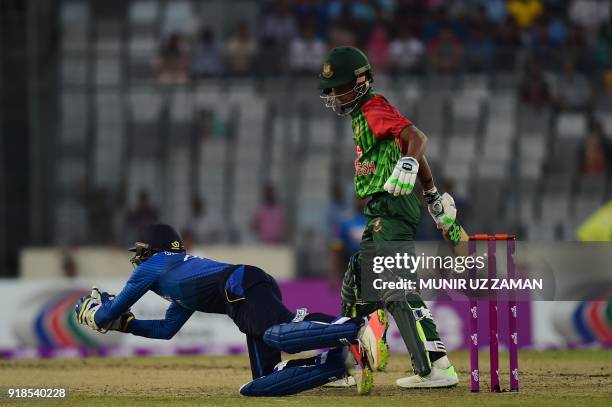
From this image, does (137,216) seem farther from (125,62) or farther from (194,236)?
(125,62)

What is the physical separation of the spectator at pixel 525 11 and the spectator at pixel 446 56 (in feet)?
5.69

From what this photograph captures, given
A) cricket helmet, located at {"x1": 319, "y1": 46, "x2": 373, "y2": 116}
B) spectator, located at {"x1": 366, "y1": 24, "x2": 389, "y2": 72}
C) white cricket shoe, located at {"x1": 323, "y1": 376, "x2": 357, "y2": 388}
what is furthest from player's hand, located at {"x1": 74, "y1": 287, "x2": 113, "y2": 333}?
spectator, located at {"x1": 366, "y1": 24, "x2": 389, "y2": 72}

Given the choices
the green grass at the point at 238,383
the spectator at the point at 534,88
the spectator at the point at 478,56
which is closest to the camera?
the green grass at the point at 238,383

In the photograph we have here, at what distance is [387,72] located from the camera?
2064 cm

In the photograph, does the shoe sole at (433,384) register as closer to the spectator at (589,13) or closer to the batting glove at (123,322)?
the batting glove at (123,322)

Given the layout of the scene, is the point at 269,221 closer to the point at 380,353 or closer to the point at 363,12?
the point at 363,12

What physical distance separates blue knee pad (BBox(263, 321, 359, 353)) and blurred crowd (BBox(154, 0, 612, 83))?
1242 centimetres

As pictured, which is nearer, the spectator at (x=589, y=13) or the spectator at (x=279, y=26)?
the spectator at (x=279, y=26)

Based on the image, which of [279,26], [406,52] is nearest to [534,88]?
[406,52]

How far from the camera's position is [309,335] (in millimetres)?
8469

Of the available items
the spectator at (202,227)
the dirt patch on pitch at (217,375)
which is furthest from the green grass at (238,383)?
the spectator at (202,227)

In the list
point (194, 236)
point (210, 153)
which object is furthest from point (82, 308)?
point (210, 153)

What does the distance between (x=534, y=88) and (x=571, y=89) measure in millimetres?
586

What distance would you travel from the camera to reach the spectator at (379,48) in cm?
2084
